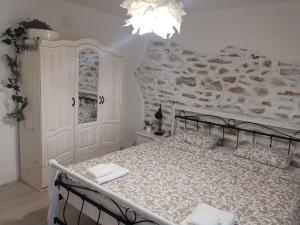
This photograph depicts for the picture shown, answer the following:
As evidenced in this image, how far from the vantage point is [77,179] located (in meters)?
2.04

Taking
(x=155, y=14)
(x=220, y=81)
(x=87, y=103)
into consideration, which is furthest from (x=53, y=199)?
(x=220, y=81)

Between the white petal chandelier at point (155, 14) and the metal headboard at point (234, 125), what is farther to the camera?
the metal headboard at point (234, 125)

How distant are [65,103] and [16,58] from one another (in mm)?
794

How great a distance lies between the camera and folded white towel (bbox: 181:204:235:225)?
1561 mm

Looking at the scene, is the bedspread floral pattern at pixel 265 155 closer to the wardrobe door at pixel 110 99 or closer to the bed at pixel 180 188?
the bed at pixel 180 188

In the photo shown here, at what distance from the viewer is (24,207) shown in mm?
2781

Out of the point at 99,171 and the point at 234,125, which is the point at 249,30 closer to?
the point at 234,125

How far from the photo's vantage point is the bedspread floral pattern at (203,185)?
6.00 feet

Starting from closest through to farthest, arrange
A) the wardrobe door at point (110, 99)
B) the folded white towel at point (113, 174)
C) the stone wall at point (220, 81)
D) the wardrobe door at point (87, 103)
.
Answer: the folded white towel at point (113, 174) < the stone wall at point (220, 81) < the wardrobe door at point (87, 103) < the wardrobe door at point (110, 99)

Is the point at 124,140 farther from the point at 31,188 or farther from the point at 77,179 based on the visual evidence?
the point at 77,179

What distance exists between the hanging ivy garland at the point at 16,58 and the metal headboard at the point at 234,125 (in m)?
2.14

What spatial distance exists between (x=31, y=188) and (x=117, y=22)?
2.90 m

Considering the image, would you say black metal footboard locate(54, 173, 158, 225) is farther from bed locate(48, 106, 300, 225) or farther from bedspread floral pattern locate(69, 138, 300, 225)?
bedspread floral pattern locate(69, 138, 300, 225)

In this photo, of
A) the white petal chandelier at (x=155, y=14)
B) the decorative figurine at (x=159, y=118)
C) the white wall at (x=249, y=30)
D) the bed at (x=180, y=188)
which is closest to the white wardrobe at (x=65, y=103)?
the decorative figurine at (x=159, y=118)
